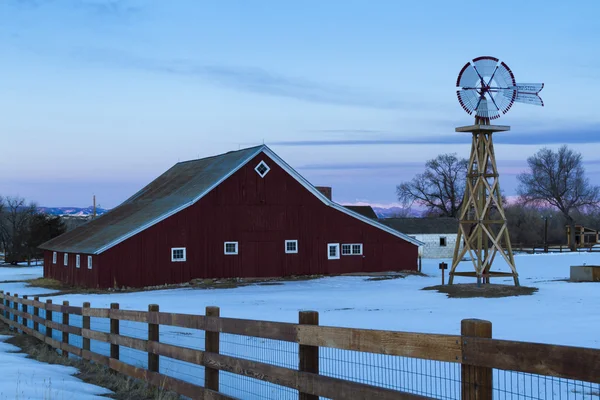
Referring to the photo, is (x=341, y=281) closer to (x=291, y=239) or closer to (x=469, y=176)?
(x=291, y=239)

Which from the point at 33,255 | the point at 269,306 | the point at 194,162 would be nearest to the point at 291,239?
the point at 194,162

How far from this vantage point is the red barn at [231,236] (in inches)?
1599

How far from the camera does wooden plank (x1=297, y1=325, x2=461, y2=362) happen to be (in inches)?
208

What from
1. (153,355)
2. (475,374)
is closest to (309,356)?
(475,374)

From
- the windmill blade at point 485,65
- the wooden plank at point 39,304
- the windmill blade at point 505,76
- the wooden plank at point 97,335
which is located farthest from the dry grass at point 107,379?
the windmill blade at point 505,76

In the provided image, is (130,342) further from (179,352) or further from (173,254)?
(173,254)

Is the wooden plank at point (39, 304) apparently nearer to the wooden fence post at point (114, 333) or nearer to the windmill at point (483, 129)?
the wooden fence post at point (114, 333)

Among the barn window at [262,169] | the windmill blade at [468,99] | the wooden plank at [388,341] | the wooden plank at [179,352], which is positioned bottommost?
the wooden plank at [179,352]

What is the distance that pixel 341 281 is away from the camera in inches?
1735

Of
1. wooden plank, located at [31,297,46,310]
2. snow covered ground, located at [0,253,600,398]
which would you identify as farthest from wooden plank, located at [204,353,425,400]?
wooden plank, located at [31,297,46,310]

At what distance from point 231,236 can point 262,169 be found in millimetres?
4683

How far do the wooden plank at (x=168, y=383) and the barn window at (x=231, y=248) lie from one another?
32101mm

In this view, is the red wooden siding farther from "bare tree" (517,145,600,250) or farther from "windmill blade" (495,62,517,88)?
"bare tree" (517,145,600,250)

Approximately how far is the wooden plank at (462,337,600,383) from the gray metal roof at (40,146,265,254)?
35.9m
